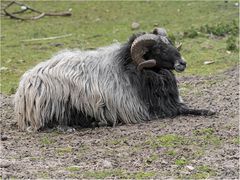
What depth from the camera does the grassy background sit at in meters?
16.0

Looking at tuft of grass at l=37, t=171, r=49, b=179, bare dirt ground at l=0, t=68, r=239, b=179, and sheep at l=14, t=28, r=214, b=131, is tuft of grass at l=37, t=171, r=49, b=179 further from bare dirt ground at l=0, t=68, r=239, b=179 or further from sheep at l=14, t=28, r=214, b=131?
sheep at l=14, t=28, r=214, b=131

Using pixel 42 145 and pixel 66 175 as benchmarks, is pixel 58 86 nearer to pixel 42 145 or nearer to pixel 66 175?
pixel 42 145

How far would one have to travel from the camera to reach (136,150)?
8281 mm

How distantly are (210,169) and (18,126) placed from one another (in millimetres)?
4011

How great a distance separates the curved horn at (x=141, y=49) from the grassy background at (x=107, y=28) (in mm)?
3701

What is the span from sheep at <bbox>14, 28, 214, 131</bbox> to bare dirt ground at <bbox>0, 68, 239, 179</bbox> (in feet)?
0.92

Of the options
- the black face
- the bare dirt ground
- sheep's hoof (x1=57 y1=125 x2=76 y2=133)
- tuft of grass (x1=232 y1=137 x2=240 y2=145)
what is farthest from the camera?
the black face

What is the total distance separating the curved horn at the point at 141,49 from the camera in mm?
10367

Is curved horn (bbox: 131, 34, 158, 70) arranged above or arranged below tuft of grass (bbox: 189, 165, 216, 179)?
above

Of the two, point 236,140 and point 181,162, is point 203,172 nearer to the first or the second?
point 181,162

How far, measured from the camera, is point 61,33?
68.4ft

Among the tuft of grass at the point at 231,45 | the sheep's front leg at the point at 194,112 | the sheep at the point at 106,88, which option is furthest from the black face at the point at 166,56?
the tuft of grass at the point at 231,45

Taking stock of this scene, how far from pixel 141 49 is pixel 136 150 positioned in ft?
8.34

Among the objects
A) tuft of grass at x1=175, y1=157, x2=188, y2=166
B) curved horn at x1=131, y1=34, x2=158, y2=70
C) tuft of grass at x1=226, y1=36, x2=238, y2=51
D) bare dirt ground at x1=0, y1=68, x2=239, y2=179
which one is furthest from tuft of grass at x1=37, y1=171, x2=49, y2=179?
tuft of grass at x1=226, y1=36, x2=238, y2=51
